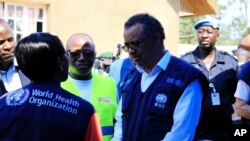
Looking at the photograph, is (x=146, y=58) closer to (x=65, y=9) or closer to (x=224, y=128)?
(x=224, y=128)

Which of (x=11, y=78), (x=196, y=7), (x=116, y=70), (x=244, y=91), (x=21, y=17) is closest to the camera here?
(x=11, y=78)

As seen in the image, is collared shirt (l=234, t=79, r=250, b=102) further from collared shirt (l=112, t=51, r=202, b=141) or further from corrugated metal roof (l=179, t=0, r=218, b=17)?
corrugated metal roof (l=179, t=0, r=218, b=17)

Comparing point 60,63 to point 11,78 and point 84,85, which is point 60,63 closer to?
point 11,78

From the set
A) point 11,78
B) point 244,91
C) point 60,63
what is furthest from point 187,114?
point 11,78

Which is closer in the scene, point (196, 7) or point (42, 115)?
point (42, 115)

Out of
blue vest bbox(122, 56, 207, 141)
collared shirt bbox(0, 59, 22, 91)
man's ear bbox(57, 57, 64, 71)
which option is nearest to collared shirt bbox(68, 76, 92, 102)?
collared shirt bbox(0, 59, 22, 91)

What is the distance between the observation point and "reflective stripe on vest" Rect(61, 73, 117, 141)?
4402mm

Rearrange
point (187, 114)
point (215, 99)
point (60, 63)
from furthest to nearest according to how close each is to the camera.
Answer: point (215, 99) → point (187, 114) → point (60, 63)

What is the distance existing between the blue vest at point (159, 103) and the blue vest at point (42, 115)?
75 cm

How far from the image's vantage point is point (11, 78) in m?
4.22

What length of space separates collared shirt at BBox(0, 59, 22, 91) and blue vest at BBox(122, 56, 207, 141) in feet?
3.74

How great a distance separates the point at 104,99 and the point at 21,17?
7520 millimetres

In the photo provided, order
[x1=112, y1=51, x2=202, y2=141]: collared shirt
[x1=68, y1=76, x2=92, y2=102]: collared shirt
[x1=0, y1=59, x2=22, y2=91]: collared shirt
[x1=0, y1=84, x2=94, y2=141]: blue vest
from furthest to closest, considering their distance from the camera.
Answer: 1. [x1=68, y1=76, x2=92, y2=102]: collared shirt
2. [x1=0, y1=59, x2=22, y2=91]: collared shirt
3. [x1=112, y1=51, x2=202, y2=141]: collared shirt
4. [x1=0, y1=84, x2=94, y2=141]: blue vest

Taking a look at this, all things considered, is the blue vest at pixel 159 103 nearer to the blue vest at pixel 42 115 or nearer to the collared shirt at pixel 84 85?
the blue vest at pixel 42 115
